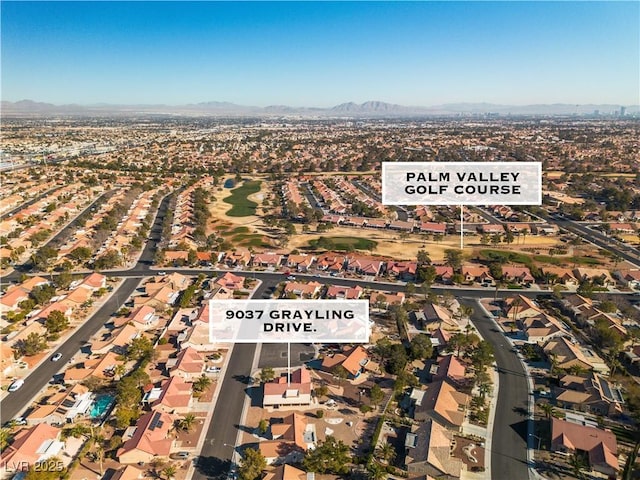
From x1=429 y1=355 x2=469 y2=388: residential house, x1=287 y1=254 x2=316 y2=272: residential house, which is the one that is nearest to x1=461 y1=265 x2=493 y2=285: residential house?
x1=429 y1=355 x2=469 y2=388: residential house

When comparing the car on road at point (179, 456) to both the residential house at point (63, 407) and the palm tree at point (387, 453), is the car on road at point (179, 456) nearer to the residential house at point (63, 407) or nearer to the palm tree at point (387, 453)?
the residential house at point (63, 407)

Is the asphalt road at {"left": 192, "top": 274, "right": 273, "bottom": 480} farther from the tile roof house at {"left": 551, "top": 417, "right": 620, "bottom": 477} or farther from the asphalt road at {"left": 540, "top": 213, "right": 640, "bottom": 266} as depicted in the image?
the asphalt road at {"left": 540, "top": 213, "right": 640, "bottom": 266}

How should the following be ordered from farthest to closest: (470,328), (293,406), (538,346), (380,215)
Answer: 1. (380,215)
2. (470,328)
3. (538,346)
4. (293,406)

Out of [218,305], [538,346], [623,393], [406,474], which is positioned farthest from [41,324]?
[623,393]

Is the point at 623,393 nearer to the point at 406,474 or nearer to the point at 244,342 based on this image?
the point at 406,474

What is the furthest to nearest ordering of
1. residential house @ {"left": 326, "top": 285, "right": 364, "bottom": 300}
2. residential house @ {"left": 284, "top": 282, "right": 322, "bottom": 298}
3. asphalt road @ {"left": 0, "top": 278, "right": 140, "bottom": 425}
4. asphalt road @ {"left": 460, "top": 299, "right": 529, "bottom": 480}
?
1. residential house @ {"left": 284, "top": 282, "right": 322, "bottom": 298}
2. residential house @ {"left": 326, "top": 285, "right": 364, "bottom": 300}
3. asphalt road @ {"left": 0, "top": 278, "right": 140, "bottom": 425}
4. asphalt road @ {"left": 460, "top": 299, "right": 529, "bottom": 480}

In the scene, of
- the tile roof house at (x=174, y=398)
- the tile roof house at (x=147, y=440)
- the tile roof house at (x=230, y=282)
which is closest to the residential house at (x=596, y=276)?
the tile roof house at (x=230, y=282)
